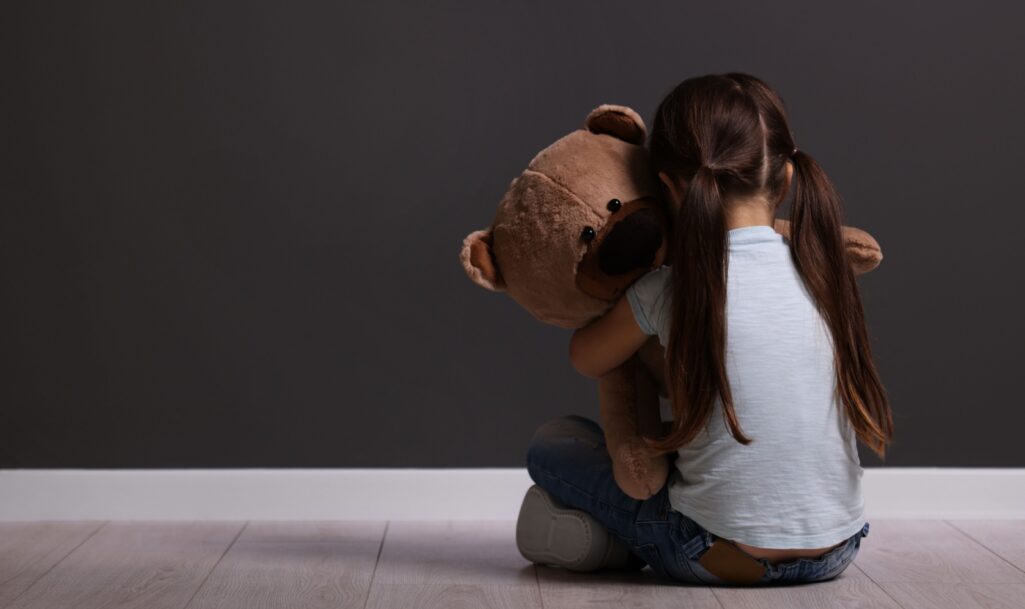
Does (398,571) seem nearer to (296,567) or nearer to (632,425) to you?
(296,567)

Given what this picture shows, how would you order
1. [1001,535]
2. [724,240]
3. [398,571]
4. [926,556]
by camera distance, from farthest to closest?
[1001,535] → [926,556] → [398,571] → [724,240]

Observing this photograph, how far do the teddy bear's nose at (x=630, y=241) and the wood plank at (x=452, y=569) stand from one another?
16.4 inches

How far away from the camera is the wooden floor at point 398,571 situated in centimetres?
154

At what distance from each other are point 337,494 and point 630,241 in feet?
2.80

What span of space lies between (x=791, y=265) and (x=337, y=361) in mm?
900

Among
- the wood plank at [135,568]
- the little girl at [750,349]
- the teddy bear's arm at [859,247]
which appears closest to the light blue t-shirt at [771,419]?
the little girl at [750,349]

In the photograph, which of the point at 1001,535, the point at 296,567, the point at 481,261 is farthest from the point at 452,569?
the point at 1001,535

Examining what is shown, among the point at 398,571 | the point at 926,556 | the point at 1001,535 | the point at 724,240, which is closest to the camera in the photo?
the point at 724,240

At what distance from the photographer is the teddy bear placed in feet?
5.09

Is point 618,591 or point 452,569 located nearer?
point 618,591

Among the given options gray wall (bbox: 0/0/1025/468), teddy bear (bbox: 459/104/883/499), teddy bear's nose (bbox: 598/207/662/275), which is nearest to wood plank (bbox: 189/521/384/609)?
gray wall (bbox: 0/0/1025/468)

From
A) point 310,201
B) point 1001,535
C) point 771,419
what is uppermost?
point 310,201

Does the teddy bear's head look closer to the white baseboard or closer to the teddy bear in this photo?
the teddy bear

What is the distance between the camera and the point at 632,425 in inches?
63.9
